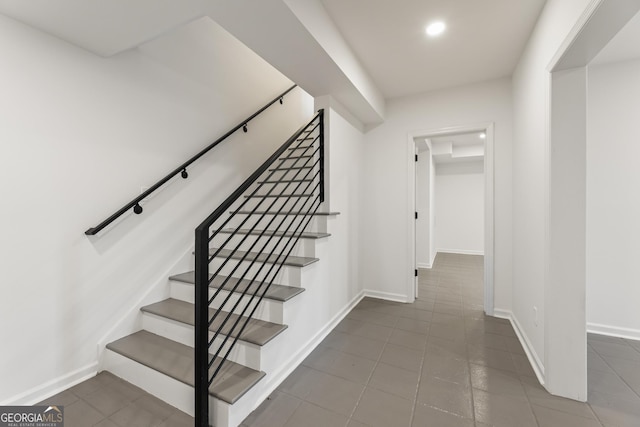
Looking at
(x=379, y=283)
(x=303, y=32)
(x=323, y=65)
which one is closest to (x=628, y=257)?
(x=379, y=283)

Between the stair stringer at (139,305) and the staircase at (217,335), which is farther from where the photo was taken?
the stair stringer at (139,305)

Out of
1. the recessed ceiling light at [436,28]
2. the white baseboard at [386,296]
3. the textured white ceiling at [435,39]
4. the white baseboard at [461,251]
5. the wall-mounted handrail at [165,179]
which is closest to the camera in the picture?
the wall-mounted handrail at [165,179]

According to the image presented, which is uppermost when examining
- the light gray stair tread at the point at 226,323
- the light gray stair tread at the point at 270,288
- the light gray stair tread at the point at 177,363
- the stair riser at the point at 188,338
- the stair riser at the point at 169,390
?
the light gray stair tread at the point at 270,288

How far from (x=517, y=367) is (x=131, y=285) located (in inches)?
116

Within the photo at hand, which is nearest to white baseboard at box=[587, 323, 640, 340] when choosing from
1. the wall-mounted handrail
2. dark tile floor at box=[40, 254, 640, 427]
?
dark tile floor at box=[40, 254, 640, 427]

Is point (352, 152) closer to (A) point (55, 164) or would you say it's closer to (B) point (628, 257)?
Answer: (A) point (55, 164)

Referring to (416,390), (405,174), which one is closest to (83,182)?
(416,390)

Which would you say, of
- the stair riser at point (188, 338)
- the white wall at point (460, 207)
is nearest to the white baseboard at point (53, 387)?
the stair riser at point (188, 338)

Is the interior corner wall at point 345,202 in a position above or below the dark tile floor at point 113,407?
above

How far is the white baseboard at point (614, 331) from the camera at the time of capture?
93.0 inches

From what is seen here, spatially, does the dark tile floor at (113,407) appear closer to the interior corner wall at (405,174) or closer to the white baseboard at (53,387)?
the white baseboard at (53,387)

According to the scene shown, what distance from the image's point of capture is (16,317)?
147 cm

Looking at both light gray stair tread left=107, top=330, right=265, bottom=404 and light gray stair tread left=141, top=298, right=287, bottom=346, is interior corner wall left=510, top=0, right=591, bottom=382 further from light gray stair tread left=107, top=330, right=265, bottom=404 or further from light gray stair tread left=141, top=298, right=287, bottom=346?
light gray stair tread left=107, top=330, right=265, bottom=404

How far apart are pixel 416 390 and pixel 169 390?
1.51 meters
